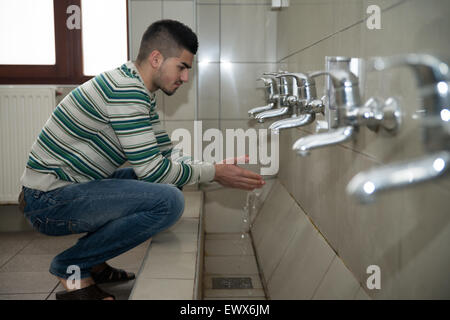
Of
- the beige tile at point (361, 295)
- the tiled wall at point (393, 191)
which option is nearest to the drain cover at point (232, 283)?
the tiled wall at point (393, 191)

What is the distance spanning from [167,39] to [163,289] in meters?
0.83

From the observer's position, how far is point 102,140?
5.10 feet

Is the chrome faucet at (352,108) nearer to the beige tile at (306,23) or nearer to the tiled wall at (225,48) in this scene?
the beige tile at (306,23)

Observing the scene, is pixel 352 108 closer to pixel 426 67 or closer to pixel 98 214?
→ pixel 426 67

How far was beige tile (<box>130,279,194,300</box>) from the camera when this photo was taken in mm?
1283

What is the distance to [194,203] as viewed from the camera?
7.97ft

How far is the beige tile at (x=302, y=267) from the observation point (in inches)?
54.1

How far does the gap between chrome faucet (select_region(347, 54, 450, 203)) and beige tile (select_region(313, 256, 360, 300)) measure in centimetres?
66

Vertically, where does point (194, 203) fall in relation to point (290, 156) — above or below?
below

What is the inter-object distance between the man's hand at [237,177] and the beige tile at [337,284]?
0.38m

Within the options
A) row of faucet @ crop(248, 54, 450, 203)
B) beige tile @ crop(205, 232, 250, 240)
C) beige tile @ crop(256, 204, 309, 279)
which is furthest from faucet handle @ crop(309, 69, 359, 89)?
beige tile @ crop(205, 232, 250, 240)

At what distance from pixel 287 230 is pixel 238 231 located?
76cm
